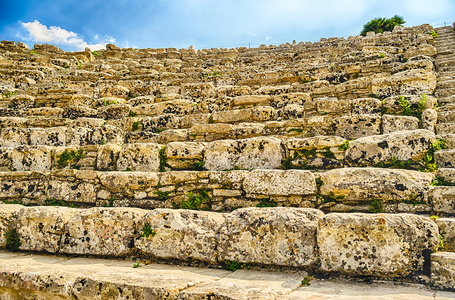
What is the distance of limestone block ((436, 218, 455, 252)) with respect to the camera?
2.79 metres

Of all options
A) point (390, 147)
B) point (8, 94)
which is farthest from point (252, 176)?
point (8, 94)

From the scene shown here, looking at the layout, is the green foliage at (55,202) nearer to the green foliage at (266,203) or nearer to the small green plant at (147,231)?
the small green plant at (147,231)

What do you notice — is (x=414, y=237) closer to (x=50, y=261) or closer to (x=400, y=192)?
(x=400, y=192)

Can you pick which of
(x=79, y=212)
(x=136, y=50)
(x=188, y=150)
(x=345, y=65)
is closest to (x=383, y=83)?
(x=345, y=65)

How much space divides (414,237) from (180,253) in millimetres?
2334

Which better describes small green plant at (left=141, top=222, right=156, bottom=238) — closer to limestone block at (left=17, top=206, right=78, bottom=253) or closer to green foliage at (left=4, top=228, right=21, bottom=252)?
limestone block at (left=17, top=206, right=78, bottom=253)

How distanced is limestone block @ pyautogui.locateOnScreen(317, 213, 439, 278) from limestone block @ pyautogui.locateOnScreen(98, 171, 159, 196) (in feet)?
8.29

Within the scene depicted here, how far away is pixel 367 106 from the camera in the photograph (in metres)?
5.33

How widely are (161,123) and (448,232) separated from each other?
5271mm

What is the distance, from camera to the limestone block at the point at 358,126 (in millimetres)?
4777

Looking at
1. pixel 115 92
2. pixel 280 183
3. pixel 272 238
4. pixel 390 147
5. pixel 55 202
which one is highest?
pixel 115 92

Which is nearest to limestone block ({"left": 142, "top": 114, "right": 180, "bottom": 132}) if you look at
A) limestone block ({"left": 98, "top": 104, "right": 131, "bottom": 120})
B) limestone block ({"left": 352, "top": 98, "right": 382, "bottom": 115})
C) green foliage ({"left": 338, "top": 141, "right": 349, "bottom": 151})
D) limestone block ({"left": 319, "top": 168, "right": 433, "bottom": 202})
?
limestone block ({"left": 98, "top": 104, "right": 131, "bottom": 120})

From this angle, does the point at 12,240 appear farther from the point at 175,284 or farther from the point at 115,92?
the point at 115,92

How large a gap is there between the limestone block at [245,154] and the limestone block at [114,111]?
3.36 metres
